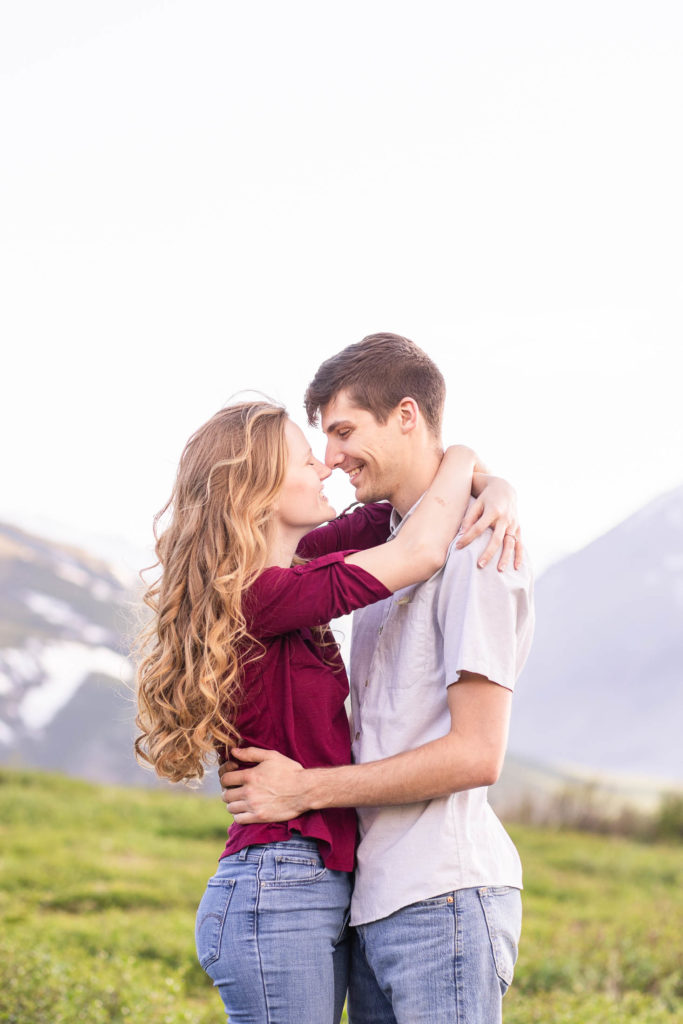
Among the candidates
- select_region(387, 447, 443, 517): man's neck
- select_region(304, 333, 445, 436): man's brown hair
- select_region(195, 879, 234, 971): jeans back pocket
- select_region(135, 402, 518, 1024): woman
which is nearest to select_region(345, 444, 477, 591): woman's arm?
select_region(135, 402, 518, 1024): woman

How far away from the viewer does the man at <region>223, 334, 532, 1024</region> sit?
86.0 inches

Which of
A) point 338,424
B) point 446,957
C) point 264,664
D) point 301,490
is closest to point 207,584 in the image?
point 264,664

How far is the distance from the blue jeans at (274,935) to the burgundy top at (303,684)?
0.18 ft

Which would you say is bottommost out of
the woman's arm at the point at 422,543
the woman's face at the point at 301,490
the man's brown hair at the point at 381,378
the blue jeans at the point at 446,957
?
the blue jeans at the point at 446,957

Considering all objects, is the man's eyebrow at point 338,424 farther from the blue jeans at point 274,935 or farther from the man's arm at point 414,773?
the blue jeans at point 274,935

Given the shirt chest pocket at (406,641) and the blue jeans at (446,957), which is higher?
the shirt chest pocket at (406,641)

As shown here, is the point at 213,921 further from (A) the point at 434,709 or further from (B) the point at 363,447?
(B) the point at 363,447

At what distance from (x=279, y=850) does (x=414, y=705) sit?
18.5 inches

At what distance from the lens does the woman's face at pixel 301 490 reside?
2.52m

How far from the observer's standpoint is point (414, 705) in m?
2.40

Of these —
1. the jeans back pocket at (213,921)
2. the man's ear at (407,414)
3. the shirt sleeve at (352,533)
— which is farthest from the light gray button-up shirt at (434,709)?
the shirt sleeve at (352,533)

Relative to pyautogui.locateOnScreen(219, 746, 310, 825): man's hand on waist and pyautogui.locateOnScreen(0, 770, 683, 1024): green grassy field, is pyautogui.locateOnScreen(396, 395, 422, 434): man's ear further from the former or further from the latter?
pyautogui.locateOnScreen(0, 770, 683, 1024): green grassy field

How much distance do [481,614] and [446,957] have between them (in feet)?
2.52

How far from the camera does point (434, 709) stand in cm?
238
